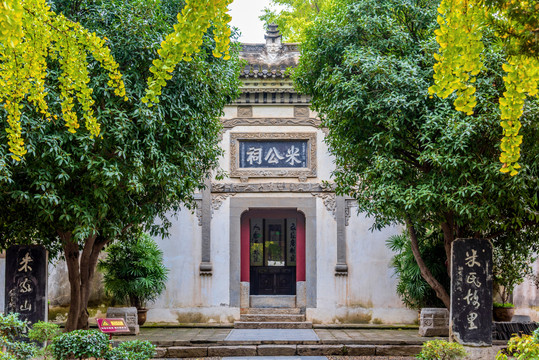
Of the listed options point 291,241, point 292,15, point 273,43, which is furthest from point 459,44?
point 292,15

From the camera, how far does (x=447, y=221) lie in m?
8.68

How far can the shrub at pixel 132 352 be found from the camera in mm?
6371

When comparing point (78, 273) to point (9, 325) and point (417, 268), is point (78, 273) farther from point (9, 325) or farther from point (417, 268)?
point (417, 268)

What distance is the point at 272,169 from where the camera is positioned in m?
13.3

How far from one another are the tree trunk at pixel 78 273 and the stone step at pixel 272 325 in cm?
394

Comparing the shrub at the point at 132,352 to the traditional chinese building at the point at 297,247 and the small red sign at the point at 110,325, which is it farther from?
the traditional chinese building at the point at 297,247

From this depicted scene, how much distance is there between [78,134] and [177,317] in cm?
680

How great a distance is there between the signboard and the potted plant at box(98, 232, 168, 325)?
2883 millimetres

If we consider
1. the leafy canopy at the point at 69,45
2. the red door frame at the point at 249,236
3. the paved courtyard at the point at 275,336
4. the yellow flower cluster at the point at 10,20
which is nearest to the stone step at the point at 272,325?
the paved courtyard at the point at 275,336

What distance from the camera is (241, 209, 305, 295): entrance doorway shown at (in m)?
14.0

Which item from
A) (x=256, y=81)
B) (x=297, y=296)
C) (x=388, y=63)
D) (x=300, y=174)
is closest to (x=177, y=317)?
(x=297, y=296)

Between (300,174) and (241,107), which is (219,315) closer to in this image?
(300,174)

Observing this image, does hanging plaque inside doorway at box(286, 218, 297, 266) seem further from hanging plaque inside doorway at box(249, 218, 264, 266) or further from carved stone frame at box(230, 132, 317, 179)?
carved stone frame at box(230, 132, 317, 179)

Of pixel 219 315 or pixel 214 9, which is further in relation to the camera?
pixel 219 315
